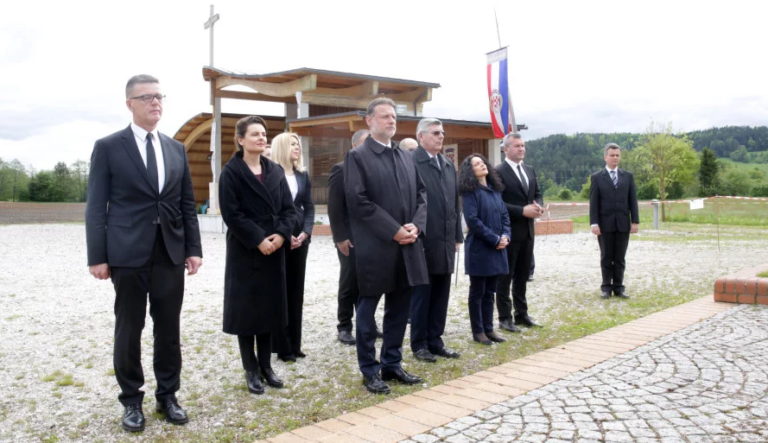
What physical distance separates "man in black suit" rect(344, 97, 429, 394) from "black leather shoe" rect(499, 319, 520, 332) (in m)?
1.92

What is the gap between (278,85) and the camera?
23.3 metres

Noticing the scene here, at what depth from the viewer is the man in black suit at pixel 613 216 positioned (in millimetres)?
7918

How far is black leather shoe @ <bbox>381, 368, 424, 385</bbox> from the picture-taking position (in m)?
4.21

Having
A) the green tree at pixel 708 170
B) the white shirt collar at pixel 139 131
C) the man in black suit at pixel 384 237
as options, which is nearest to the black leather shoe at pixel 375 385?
the man in black suit at pixel 384 237

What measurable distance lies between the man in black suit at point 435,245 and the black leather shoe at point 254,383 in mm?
1360

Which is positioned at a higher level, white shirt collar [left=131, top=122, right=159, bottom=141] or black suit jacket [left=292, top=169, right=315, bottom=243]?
white shirt collar [left=131, top=122, right=159, bottom=141]

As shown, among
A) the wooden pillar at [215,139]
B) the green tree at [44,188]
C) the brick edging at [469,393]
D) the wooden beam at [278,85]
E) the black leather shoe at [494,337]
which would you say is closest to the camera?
the brick edging at [469,393]

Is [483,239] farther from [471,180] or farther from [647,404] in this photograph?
[647,404]

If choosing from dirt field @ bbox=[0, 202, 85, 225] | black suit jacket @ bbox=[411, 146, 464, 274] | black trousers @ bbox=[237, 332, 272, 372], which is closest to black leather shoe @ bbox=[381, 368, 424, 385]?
black trousers @ bbox=[237, 332, 272, 372]

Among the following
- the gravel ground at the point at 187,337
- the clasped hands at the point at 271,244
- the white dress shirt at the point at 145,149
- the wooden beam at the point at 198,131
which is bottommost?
the gravel ground at the point at 187,337

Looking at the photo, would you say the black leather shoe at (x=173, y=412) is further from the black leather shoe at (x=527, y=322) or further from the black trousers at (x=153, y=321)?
the black leather shoe at (x=527, y=322)

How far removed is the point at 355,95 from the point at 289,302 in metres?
20.2

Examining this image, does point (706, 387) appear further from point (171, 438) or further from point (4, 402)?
point (4, 402)

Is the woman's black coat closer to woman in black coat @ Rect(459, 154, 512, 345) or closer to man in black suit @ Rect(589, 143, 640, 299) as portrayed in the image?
woman in black coat @ Rect(459, 154, 512, 345)
